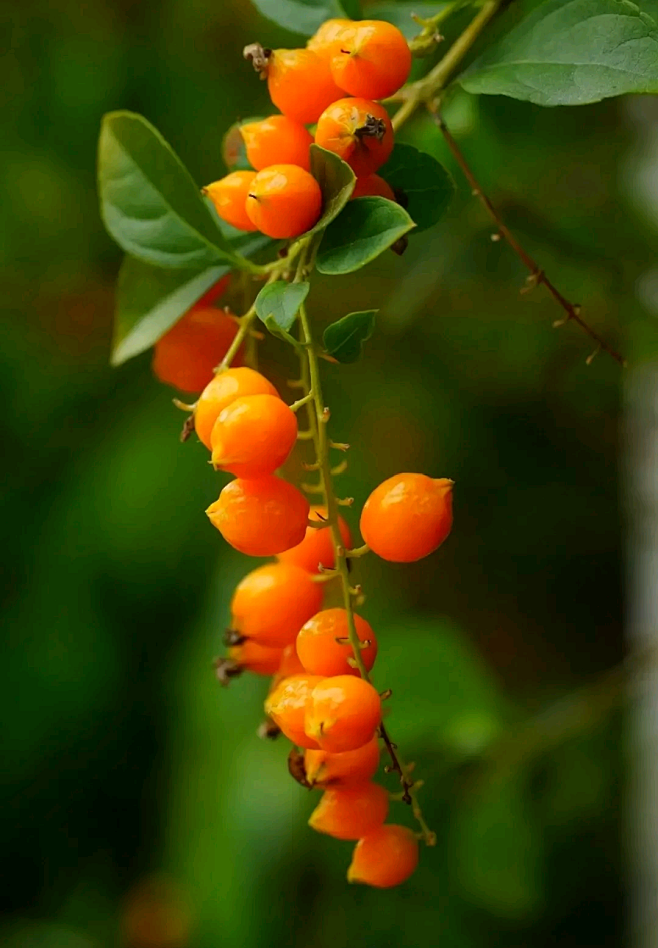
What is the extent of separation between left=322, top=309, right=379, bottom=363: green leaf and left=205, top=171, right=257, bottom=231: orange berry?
0.05 meters

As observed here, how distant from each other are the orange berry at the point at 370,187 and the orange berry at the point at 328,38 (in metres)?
0.04

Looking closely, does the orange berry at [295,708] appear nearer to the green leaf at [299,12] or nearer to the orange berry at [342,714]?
the orange berry at [342,714]

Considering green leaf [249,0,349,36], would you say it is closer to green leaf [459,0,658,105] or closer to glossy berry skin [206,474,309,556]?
green leaf [459,0,658,105]

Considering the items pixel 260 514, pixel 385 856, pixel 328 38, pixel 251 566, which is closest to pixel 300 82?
pixel 328 38

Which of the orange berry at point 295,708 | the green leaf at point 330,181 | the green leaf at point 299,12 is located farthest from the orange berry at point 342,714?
the green leaf at point 299,12

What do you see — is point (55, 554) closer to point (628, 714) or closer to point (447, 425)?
point (447, 425)

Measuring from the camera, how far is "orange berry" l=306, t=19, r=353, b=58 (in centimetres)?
27

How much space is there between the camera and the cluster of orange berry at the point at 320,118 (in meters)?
0.26

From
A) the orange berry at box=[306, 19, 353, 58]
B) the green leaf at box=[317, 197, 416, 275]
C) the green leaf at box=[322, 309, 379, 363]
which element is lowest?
the green leaf at box=[322, 309, 379, 363]

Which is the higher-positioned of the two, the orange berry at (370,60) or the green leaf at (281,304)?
the orange berry at (370,60)

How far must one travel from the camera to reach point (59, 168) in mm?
873

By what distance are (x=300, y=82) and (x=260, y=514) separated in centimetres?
12

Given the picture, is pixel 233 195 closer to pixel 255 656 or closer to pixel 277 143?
pixel 277 143

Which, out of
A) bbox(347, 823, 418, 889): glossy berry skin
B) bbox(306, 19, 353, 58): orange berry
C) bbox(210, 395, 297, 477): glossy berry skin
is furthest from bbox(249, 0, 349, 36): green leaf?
bbox(347, 823, 418, 889): glossy berry skin
